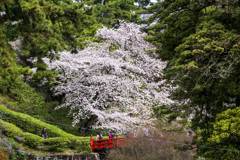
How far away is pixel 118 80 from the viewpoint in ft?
49.1

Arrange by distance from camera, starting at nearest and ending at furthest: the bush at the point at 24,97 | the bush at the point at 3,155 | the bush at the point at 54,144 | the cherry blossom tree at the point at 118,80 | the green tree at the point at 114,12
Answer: the bush at the point at 3,155 < the bush at the point at 54,144 < the cherry blossom tree at the point at 118,80 < the bush at the point at 24,97 < the green tree at the point at 114,12

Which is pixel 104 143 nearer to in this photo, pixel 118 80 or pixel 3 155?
pixel 118 80

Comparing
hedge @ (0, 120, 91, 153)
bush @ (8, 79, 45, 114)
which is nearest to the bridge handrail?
hedge @ (0, 120, 91, 153)

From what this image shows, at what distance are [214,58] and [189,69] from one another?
3.77ft

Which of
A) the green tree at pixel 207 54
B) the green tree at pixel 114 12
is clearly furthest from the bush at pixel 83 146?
the green tree at pixel 114 12

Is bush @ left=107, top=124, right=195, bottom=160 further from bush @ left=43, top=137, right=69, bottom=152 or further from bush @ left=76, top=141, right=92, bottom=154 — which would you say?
bush @ left=43, top=137, right=69, bottom=152

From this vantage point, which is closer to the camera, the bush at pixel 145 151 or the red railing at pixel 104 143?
the bush at pixel 145 151

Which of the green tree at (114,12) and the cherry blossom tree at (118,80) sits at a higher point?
the green tree at (114,12)

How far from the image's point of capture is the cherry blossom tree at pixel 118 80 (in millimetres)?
15156

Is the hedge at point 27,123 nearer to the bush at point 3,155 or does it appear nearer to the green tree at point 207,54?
the bush at point 3,155

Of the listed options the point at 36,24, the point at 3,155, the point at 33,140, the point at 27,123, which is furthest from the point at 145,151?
the point at 36,24

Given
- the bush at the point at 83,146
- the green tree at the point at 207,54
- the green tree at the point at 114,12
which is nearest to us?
the green tree at the point at 207,54

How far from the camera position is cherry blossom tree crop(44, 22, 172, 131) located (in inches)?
597

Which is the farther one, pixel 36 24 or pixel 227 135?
pixel 36 24
